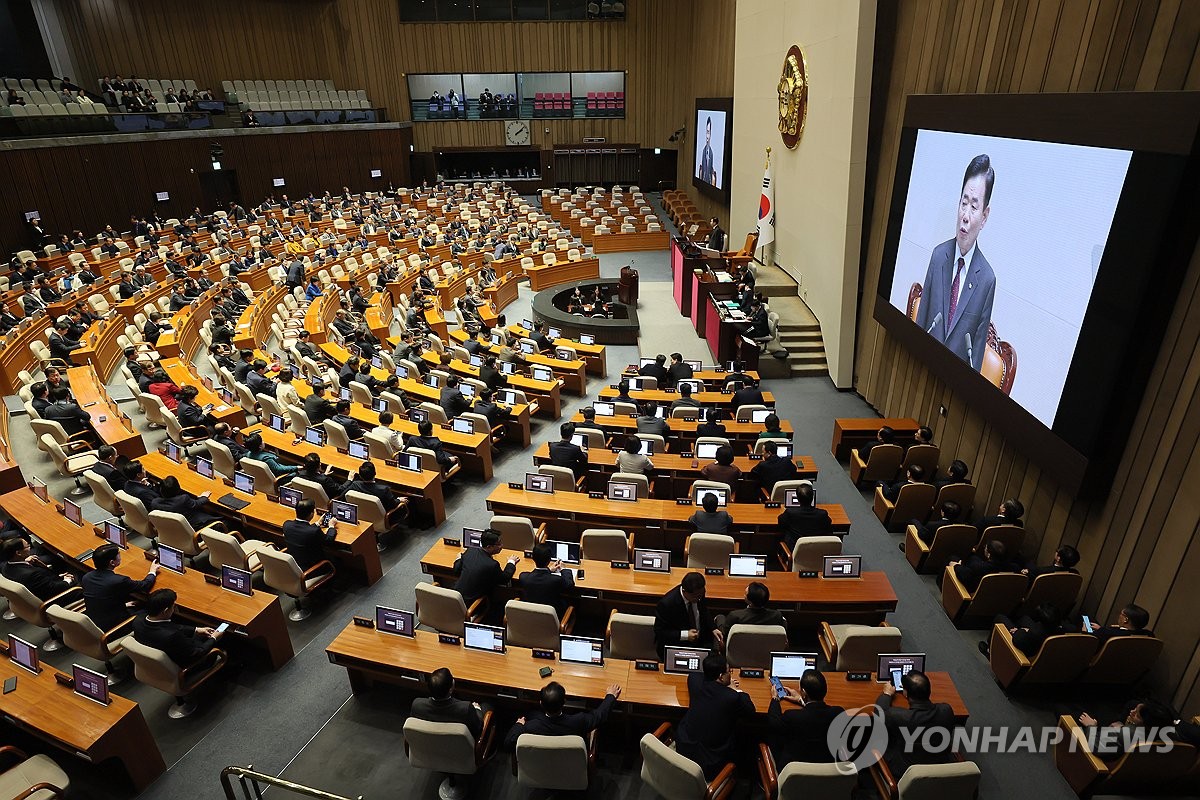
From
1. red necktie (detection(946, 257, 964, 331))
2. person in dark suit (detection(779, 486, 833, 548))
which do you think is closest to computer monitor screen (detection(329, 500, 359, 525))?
person in dark suit (detection(779, 486, 833, 548))

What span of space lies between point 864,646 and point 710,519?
1793 millimetres

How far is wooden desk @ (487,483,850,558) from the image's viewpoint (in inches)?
271

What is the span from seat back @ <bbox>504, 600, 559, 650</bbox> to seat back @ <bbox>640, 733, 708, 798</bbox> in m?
1.38

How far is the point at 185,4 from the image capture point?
2614cm

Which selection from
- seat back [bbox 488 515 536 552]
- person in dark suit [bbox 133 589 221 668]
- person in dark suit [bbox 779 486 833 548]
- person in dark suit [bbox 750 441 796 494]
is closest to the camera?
person in dark suit [bbox 133 589 221 668]

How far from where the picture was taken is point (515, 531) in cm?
661

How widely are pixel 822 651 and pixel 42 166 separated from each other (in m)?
22.7

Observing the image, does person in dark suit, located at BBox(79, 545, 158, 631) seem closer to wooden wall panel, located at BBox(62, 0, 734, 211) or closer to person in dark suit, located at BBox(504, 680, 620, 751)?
person in dark suit, located at BBox(504, 680, 620, 751)

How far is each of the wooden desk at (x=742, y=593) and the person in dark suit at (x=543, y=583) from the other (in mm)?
248

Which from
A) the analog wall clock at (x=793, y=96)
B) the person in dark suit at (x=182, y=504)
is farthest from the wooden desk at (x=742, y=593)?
the analog wall clock at (x=793, y=96)

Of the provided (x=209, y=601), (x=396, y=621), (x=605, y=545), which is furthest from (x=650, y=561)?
(x=209, y=601)

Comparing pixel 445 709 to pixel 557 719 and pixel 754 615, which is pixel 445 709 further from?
pixel 754 615

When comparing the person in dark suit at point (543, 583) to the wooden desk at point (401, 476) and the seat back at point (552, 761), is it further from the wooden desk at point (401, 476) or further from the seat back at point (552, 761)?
the wooden desk at point (401, 476)

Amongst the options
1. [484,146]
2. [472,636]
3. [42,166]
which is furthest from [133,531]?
[484,146]
